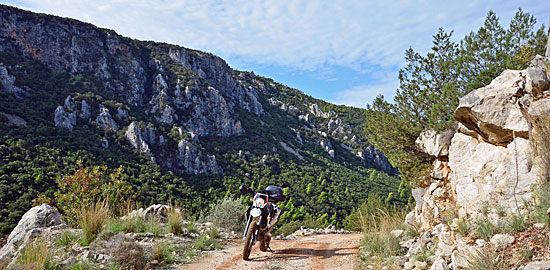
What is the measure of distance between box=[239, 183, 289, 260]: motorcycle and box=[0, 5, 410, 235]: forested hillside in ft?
63.9

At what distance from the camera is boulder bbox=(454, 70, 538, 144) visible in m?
5.05

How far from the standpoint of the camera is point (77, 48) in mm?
68438

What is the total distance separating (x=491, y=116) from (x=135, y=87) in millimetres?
71589

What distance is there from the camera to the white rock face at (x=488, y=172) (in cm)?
448

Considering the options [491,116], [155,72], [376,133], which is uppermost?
[155,72]

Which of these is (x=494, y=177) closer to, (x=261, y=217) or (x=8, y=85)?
(x=261, y=217)

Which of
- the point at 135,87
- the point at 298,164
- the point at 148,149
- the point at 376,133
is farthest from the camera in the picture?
the point at 298,164

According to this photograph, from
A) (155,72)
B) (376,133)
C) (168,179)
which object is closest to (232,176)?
(168,179)

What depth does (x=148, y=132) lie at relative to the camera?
55.0m

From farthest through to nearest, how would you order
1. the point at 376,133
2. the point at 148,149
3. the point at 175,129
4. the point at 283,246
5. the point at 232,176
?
the point at 175,129 → the point at 232,176 → the point at 148,149 → the point at 376,133 → the point at 283,246

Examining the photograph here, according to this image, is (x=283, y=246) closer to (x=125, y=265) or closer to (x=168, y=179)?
(x=125, y=265)

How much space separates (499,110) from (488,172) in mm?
1258

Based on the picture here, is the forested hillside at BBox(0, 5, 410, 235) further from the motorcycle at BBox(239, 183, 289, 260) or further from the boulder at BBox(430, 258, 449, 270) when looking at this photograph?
the boulder at BBox(430, 258, 449, 270)

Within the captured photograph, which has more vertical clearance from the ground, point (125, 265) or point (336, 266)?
point (125, 265)
